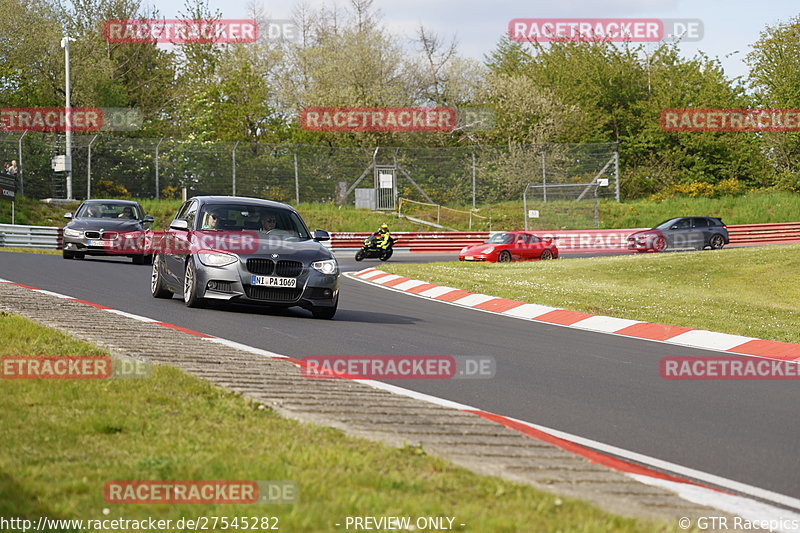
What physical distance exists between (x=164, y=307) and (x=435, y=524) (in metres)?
10.3

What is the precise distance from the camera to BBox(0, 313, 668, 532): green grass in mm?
4246

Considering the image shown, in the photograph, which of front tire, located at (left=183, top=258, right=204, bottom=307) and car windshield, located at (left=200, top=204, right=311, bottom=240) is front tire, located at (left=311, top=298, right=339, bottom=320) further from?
front tire, located at (left=183, top=258, right=204, bottom=307)

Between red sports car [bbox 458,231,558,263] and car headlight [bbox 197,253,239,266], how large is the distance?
20.9 meters

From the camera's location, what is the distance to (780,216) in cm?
5188

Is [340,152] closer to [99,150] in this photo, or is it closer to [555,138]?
[99,150]

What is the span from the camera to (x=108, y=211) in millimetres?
26250

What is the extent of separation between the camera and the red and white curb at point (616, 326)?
13.0 m

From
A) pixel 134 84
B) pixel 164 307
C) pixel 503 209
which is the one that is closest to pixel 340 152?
pixel 503 209

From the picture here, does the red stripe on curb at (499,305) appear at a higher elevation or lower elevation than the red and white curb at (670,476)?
lower

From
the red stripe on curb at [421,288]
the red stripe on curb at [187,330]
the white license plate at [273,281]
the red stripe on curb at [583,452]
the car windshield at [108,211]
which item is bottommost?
the red stripe on curb at [421,288]

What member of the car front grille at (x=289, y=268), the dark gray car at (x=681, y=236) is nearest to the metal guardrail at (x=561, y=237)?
the dark gray car at (x=681, y=236)

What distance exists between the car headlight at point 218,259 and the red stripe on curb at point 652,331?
19.0 feet

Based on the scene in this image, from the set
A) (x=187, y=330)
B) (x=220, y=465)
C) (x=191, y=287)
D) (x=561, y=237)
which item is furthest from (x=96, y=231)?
(x=561, y=237)

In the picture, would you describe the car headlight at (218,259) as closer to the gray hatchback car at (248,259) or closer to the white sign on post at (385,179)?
the gray hatchback car at (248,259)
